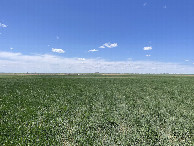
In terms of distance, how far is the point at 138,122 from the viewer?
1012 centimetres

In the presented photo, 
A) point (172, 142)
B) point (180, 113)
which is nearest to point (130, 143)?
point (172, 142)

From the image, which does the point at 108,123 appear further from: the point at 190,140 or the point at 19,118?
the point at 19,118

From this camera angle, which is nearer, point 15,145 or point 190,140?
point 15,145

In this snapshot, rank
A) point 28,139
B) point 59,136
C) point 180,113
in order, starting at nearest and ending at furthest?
1. point 28,139
2. point 59,136
3. point 180,113

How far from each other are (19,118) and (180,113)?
15689 millimetres

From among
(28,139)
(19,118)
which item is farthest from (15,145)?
(19,118)

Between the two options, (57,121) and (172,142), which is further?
(57,121)

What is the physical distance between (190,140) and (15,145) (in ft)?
34.6

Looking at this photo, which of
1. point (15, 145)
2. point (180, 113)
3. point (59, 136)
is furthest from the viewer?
point (180, 113)

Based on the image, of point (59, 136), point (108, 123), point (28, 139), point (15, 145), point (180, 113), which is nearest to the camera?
point (15, 145)

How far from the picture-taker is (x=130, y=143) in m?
7.12

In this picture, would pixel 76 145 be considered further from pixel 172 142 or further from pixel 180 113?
pixel 180 113

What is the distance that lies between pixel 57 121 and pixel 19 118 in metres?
3.56

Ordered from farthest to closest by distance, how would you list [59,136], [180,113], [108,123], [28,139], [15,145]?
[180,113], [108,123], [59,136], [28,139], [15,145]
